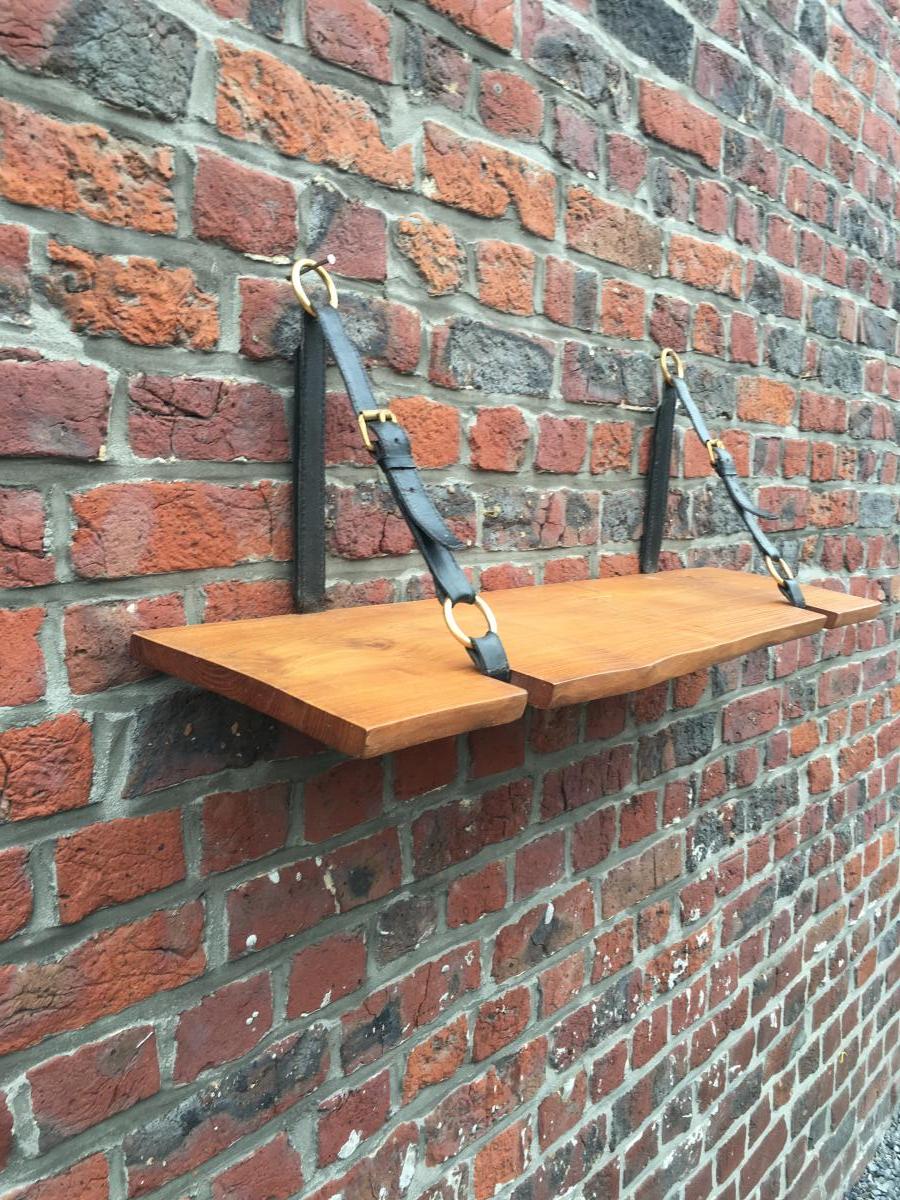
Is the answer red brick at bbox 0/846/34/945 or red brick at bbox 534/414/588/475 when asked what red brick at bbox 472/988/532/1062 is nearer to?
red brick at bbox 0/846/34/945

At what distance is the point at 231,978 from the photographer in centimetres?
100

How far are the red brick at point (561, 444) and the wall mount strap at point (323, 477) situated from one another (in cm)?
41

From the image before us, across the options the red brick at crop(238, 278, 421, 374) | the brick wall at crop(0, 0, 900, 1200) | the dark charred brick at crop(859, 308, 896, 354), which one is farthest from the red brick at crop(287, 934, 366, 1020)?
the dark charred brick at crop(859, 308, 896, 354)

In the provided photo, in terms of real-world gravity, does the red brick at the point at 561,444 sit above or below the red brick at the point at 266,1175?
above

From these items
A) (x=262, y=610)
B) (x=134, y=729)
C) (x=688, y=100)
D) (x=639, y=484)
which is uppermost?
(x=688, y=100)

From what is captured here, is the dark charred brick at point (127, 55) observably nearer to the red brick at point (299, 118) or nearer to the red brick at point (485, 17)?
the red brick at point (299, 118)

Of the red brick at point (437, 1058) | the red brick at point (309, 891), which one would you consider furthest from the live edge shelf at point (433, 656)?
the red brick at point (437, 1058)

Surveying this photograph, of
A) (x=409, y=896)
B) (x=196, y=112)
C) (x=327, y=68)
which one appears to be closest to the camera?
(x=196, y=112)

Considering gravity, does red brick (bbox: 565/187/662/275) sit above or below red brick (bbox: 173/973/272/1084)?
above

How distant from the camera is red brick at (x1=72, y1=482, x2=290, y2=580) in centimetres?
87

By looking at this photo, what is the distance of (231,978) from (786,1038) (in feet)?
5.62

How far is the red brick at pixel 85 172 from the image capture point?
0.79m

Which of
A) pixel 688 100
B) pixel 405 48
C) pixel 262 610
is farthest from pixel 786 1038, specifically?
pixel 405 48

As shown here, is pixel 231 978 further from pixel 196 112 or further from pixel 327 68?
pixel 327 68
